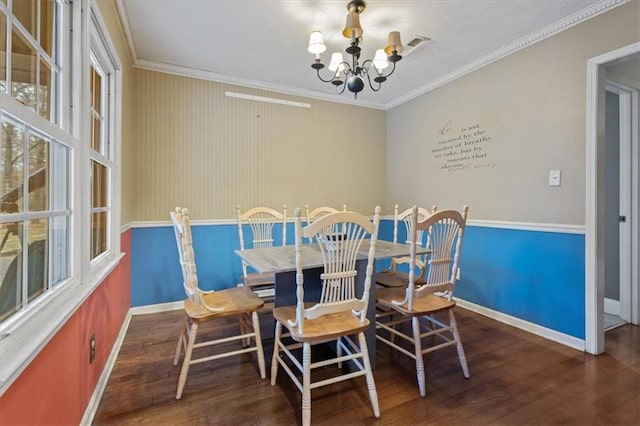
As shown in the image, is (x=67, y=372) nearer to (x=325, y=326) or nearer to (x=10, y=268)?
(x=10, y=268)

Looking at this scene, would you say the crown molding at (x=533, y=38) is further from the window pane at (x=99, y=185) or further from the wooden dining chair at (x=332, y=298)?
the window pane at (x=99, y=185)

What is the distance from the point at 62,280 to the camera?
137 cm

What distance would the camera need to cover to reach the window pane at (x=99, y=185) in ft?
6.18

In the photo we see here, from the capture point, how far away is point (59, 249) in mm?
1351

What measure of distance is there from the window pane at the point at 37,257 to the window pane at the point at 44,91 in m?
0.43

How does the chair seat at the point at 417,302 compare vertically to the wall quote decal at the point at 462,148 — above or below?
below

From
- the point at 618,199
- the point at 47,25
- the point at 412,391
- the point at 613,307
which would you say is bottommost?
the point at 412,391

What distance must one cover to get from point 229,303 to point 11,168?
1.26 m

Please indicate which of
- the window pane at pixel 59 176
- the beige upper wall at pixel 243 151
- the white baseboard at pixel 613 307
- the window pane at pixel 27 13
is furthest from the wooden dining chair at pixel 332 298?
the white baseboard at pixel 613 307

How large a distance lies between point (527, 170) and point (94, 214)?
3.23 metres

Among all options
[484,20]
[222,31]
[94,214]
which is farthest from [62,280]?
[484,20]

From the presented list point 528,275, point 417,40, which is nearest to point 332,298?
point 528,275

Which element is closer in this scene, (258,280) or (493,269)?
(258,280)

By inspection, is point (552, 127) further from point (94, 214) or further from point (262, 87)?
point (94, 214)
